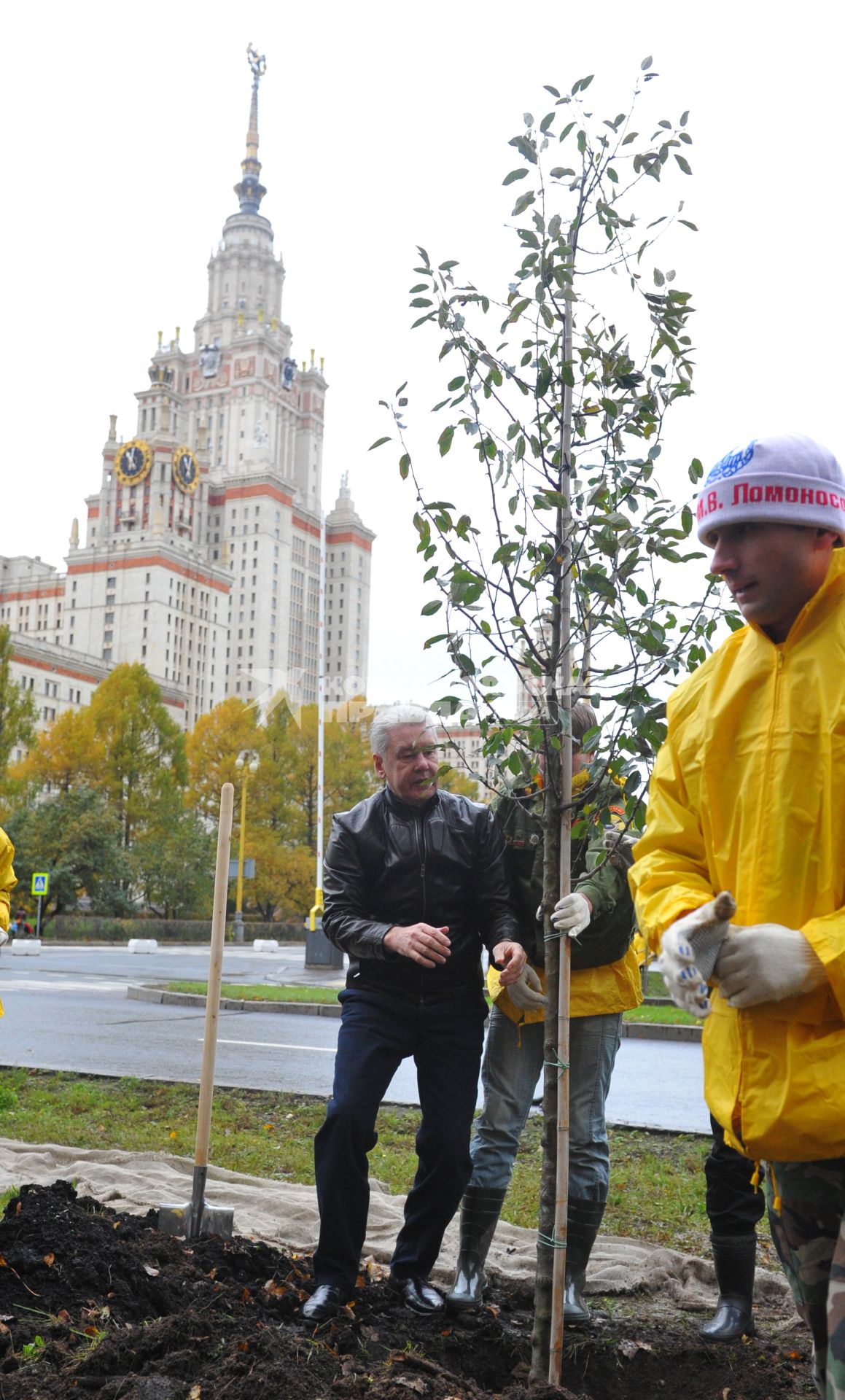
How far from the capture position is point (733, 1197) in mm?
3988

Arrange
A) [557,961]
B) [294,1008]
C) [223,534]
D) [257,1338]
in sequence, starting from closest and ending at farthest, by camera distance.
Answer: [257,1338]
[557,961]
[294,1008]
[223,534]

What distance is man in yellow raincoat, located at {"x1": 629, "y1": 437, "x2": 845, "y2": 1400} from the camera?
2.09 metres

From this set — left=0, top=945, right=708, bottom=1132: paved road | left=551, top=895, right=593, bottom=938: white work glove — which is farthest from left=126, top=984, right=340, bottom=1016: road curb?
left=551, top=895, right=593, bottom=938: white work glove

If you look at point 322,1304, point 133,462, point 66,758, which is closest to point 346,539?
point 133,462

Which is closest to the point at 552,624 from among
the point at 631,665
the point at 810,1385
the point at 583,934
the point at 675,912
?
the point at 631,665

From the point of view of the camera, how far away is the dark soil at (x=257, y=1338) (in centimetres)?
303

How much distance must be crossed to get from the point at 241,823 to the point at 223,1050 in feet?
122

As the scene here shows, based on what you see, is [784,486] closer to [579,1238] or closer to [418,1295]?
[579,1238]

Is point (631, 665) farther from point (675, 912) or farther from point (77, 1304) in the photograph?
point (77, 1304)

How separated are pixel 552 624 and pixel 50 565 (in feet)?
483

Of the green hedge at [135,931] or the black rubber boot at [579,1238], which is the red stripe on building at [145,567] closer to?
the green hedge at [135,931]

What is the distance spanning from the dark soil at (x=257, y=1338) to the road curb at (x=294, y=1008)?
887 centimetres

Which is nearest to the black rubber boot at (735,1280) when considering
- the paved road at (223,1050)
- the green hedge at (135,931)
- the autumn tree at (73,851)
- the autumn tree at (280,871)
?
the paved road at (223,1050)

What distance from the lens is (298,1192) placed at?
5.46m
